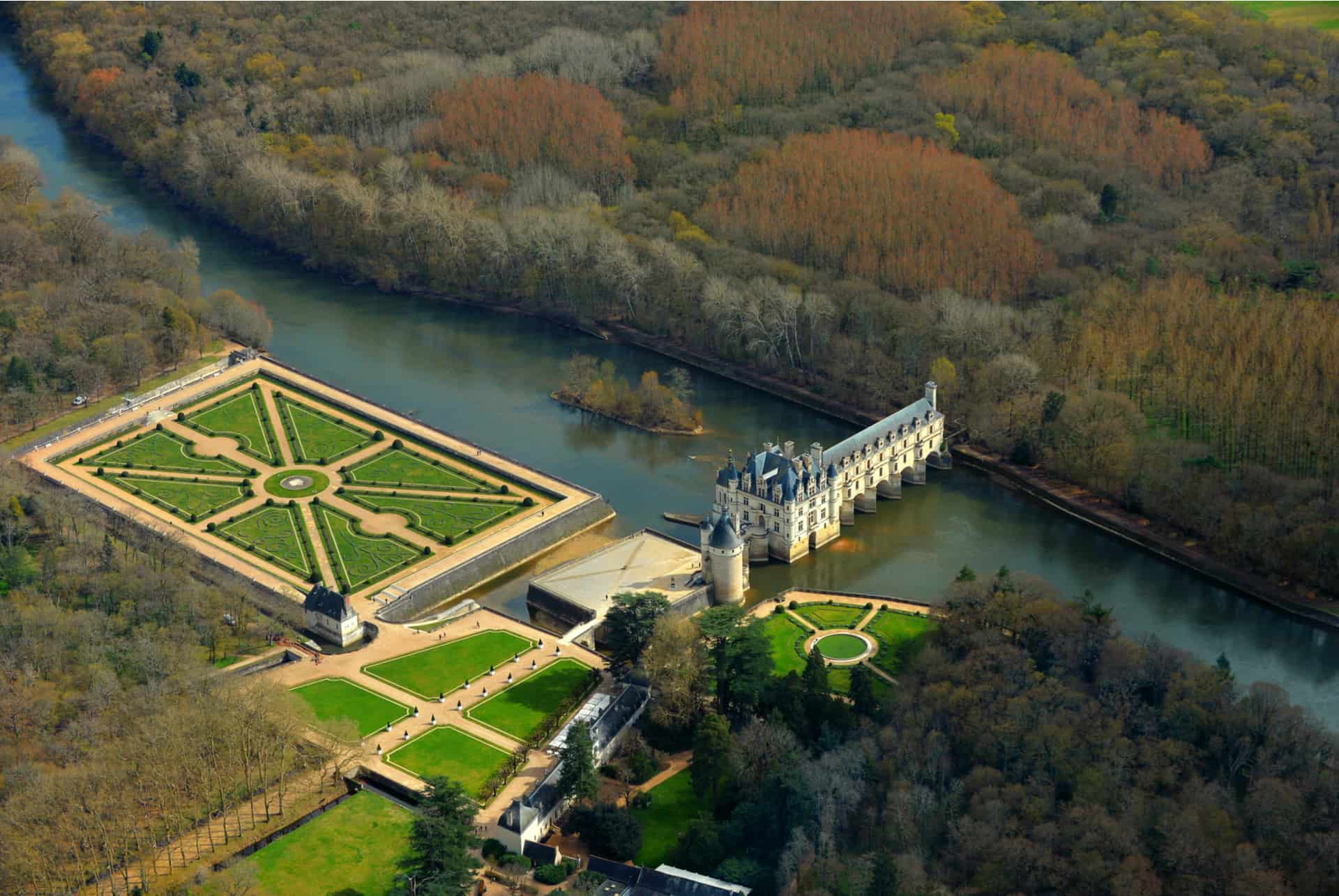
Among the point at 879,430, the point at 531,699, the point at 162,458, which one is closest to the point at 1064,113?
the point at 879,430

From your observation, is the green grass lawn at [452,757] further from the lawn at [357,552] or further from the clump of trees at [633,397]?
the clump of trees at [633,397]

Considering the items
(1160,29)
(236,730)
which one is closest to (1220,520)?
(236,730)

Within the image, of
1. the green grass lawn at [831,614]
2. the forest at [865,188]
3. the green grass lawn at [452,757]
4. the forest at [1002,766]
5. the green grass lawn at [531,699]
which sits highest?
the forest at [865,188]

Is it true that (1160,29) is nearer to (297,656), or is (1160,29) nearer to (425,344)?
(425,344)

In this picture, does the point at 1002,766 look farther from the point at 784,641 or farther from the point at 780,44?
the point at 780,44

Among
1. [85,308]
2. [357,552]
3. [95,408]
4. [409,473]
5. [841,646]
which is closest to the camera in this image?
[841,646]

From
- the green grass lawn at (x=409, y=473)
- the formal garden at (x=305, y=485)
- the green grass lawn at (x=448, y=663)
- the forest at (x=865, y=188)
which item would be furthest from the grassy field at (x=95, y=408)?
the green grass lawn at (x=448, y=663)

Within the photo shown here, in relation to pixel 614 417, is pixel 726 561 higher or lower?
higher
